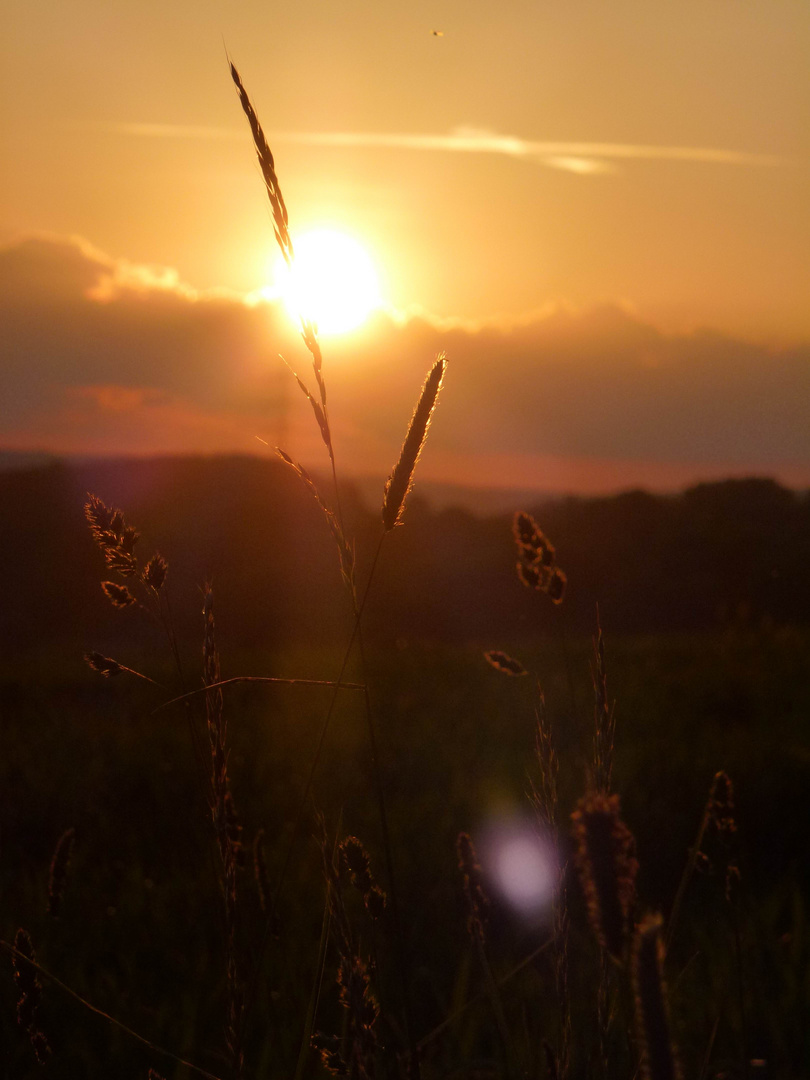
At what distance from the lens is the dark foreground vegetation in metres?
1.67

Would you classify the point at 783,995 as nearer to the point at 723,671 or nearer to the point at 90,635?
the point at 723,671

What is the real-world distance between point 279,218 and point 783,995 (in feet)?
8.80

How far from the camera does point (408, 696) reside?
630 centimetres

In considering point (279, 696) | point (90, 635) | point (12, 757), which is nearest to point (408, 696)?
point (279, 696)

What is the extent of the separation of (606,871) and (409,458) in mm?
585

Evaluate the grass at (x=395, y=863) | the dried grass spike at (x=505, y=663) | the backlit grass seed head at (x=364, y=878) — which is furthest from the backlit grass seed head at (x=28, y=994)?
the dried grass spike at (x=505, y=663)

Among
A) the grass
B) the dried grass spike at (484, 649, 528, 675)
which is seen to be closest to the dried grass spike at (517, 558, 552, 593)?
the grass

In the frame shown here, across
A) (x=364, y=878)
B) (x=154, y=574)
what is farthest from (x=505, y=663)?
(x=154, y=574)

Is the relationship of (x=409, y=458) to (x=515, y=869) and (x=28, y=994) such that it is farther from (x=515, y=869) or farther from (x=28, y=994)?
(x=515, y=869)

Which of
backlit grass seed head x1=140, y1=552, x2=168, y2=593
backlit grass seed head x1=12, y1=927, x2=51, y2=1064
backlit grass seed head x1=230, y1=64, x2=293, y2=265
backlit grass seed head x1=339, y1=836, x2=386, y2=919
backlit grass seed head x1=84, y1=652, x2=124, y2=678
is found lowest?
backlit grass seed head x1=12, y1=927, x2=51, y2=1064

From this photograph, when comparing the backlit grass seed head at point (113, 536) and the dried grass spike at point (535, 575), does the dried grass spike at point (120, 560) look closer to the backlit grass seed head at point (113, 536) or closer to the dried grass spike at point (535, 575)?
the backlit grass seed head at point (113, 536)

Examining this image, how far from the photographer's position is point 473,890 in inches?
51.8

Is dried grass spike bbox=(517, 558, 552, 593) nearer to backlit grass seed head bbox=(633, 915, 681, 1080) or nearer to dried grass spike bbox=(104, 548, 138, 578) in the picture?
dried grass spike bbox=(104, 548, 138, 578)

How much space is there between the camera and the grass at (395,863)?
1.15 m
